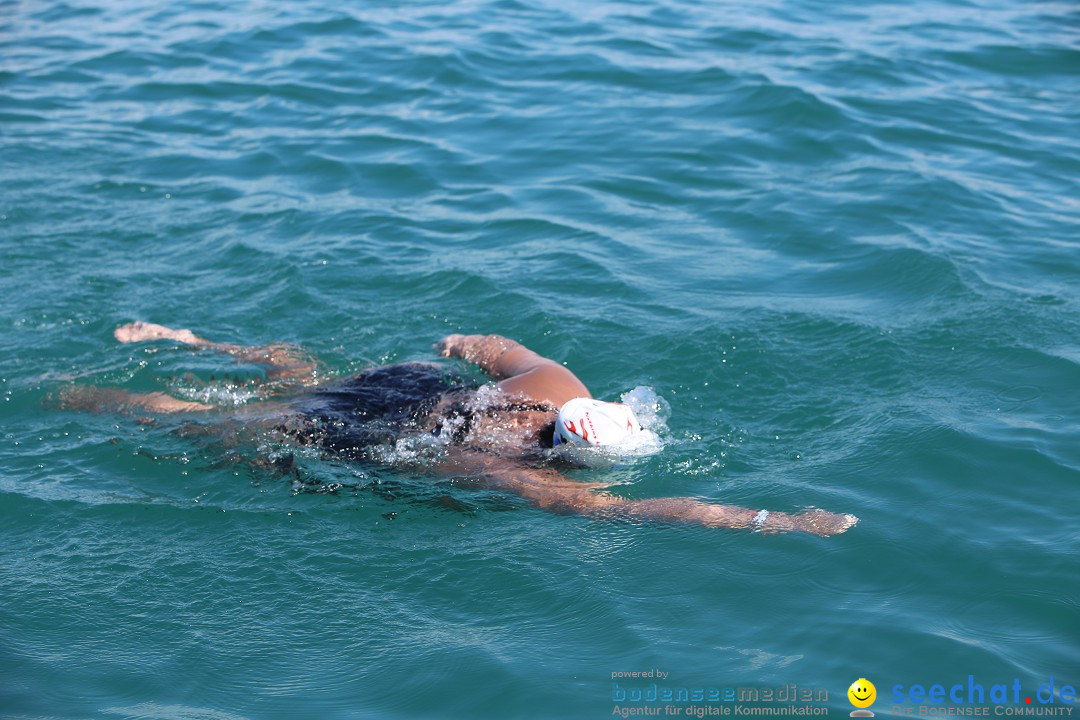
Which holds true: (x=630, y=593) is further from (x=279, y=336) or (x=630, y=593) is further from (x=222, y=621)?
(x=279, y=336)

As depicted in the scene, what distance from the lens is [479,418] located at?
684 centimetres

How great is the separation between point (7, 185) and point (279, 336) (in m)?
4.79

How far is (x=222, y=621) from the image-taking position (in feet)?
18.6

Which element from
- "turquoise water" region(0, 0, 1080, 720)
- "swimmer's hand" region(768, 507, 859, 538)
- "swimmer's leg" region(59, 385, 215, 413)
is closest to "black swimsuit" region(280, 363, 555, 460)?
"turquoise water" region(0, 0, 1080, 720)

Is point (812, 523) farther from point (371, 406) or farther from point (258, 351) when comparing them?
point (258, 351)

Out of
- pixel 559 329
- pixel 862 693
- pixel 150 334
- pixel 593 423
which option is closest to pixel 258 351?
pixel 150 334

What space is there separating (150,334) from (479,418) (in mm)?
3151

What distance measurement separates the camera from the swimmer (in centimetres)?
624

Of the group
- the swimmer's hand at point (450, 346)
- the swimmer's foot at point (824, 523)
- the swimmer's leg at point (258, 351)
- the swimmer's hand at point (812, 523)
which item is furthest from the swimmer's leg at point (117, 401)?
the swimmer's foot at point (824, 523)

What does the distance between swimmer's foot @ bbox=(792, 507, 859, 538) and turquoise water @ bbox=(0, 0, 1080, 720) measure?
80 millimetres

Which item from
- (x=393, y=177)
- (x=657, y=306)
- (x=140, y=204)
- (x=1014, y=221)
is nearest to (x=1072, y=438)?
(x=657, y=306)

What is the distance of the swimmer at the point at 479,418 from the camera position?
20.5 ft

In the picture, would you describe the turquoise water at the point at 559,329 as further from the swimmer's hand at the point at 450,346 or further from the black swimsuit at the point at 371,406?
the swimmer's hand at the point at 450,346

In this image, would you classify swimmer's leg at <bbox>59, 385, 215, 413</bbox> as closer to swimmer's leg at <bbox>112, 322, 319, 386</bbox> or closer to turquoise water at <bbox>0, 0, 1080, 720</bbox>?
turquoise water at <bbox>0, 0, 1080, 720</bbox>
